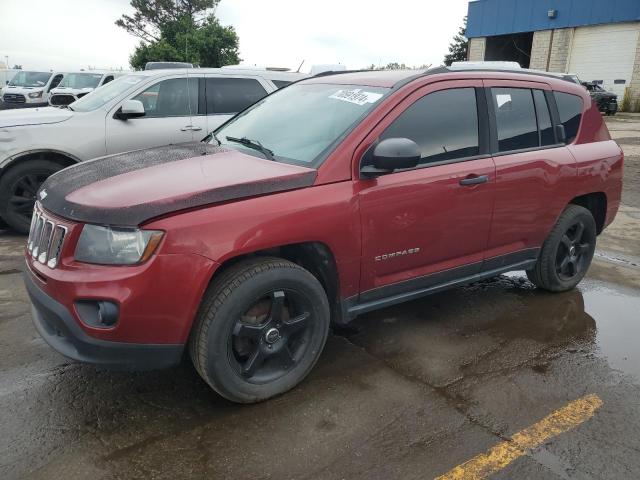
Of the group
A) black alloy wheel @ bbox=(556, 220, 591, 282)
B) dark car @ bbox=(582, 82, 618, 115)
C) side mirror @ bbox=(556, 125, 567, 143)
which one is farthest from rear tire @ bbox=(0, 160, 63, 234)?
dark car @ bbox=(582, 82, 618, 115)

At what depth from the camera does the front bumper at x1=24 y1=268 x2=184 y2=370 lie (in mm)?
2463

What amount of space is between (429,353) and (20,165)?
189 inches

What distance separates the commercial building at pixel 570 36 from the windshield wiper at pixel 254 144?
29.2m

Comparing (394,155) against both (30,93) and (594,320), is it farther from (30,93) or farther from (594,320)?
(30,93)

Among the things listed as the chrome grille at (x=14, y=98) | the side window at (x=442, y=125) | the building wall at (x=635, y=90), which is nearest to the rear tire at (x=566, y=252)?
the side window at (x=442, y=125)

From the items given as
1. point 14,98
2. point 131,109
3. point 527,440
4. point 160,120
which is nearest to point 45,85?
point 14,98

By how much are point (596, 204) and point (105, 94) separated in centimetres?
565

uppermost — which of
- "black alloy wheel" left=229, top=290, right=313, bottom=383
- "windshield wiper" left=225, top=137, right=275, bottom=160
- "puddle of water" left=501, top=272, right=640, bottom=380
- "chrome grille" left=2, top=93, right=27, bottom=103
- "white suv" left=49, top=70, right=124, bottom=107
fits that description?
"white suv" left=49, top=70, right=124, bottom=107

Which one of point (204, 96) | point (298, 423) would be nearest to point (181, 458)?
point (298, 423)

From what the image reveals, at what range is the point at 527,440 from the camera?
263 cm

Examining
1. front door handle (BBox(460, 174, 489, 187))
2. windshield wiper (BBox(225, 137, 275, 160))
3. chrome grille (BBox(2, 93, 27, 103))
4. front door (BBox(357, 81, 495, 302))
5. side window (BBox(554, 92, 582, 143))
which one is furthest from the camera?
chrome grille (BBox(2, 93, 27, 103))

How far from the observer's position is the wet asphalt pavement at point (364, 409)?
8.02 feet

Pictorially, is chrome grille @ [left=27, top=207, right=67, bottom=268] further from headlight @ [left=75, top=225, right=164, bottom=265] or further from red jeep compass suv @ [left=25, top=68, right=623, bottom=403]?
headlight @ [left=75, top=225, right=164, bottom=265]

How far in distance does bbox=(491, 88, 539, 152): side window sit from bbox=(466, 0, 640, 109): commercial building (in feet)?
90.9
